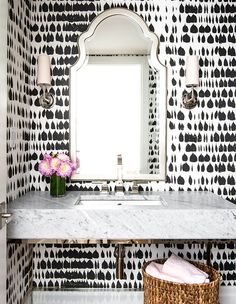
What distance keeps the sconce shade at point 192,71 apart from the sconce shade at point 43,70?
3.23ft

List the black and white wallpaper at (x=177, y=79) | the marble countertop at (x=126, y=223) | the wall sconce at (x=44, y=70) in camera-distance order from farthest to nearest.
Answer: the black and white wallpaper at (x=177, y=79) → the wall sconce at (x=44, y=70) → the marble countertop at (x=126, y=223)

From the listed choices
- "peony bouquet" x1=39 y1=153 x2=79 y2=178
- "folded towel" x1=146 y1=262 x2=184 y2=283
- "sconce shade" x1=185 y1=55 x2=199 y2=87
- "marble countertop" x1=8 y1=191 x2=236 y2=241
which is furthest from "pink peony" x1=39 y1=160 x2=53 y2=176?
"sconce shade" x1=185 y1=55 x2=199 y2=87

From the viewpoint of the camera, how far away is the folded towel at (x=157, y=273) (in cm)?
211

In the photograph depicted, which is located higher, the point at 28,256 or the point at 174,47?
the point at 174,47

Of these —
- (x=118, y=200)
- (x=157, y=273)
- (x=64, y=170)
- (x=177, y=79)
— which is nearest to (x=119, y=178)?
(x=118, y=200)

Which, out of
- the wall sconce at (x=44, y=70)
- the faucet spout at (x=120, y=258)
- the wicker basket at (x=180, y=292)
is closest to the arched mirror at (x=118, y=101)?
the wall sconce at (x=44, y=70)

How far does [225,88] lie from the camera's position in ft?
8.78

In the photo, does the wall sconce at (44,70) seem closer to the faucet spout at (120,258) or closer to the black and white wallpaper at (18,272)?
the black and white wallpaper at (18,272)

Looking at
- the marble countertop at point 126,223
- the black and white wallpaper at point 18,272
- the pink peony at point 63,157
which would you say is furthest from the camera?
the pink peony at point 63,157

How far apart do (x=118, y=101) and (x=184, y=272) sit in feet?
4.09

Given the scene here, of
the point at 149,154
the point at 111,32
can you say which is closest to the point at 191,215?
the point at 149,154

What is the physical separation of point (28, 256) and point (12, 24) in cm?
156

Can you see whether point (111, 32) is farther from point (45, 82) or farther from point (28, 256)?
point (28, 256)

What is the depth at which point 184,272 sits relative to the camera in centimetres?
213
